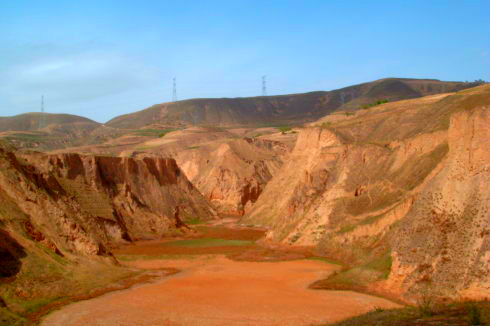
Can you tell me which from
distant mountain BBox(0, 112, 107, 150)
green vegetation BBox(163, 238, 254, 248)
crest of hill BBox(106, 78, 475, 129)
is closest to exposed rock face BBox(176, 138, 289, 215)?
green vegetation BBox(163, 238, 254, 248)

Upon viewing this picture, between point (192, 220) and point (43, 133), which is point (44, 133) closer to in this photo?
point (43, 133)

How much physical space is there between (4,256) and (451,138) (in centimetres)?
1912

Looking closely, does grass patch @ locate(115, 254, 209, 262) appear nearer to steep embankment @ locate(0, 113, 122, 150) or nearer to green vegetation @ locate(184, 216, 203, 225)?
green vegetation @ locate(184, 216, 203, 225)

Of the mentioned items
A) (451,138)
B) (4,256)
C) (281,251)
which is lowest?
(281,251)

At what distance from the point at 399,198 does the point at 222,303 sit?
15074mm

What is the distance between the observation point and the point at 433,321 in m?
11.5

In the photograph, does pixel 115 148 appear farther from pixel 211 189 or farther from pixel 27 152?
pixel 27 152

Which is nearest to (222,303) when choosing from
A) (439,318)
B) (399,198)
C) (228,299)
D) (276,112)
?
(228,299)

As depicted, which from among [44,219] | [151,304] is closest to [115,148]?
[44,219]

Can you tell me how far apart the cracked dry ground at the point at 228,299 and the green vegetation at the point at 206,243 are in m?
9.86

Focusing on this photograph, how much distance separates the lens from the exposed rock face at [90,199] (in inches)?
1073

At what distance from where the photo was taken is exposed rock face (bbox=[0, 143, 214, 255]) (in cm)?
2725

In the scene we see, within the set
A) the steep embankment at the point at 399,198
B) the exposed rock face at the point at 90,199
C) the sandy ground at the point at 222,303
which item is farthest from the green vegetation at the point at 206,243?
the sandy ground at the point at 222,303

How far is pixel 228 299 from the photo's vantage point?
2266 centimetres
